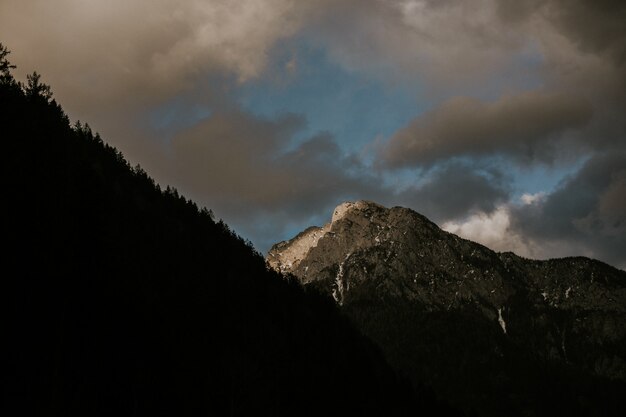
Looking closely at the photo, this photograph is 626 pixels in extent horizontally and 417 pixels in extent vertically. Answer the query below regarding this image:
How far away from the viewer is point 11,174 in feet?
109

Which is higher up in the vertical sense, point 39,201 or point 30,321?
point 39,201

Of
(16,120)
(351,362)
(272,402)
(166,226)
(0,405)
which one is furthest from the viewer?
(351,362)

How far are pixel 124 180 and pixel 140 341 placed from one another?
91104 millimetres

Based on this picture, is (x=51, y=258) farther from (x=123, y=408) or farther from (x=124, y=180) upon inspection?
(x=124, y=180)

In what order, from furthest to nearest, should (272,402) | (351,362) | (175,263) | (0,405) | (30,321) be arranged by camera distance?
(351,362) → (175,263) → (272,402) → (30,321) → (0,405)

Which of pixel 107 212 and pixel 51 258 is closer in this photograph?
pixel 51 258

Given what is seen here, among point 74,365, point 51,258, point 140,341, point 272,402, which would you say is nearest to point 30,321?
point 51,258

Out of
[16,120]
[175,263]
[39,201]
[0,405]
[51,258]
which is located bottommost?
[0,405]

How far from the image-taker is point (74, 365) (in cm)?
3619

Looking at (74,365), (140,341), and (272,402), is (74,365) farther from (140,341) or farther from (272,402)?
(272,402)

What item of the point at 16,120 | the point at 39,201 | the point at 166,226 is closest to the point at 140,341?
the point at 39,201

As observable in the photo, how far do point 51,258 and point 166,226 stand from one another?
92128mm

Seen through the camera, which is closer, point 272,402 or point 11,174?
point 11,174

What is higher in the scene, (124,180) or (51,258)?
(124,180)
